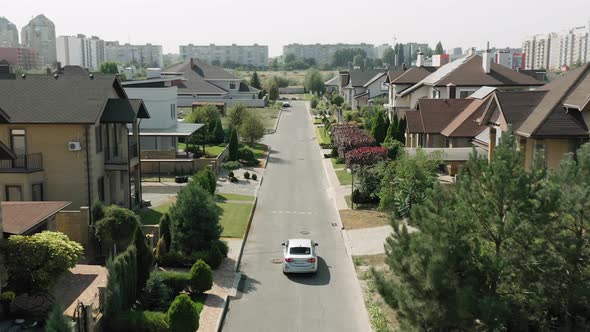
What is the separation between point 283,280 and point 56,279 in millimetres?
8942

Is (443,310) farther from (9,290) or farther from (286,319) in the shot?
(9,290)

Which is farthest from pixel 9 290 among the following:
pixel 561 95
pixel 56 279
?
pixel 561 95

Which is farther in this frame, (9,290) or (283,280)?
(283,280)

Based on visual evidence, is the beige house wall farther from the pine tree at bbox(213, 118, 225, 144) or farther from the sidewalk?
the pine tree at bbox(213, 118, 225, 144)

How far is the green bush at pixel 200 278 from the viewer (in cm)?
2239

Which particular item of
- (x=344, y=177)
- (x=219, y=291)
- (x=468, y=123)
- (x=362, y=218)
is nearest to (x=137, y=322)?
(x=219, y=291)

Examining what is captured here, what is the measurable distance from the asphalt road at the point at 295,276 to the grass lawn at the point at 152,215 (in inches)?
203

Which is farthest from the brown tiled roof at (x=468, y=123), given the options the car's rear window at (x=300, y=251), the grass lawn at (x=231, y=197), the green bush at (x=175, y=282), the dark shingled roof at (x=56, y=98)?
the green bush at (x=175, y=282)

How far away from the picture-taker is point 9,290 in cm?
1966

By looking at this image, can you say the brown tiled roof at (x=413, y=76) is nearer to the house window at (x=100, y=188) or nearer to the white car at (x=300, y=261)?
the house window at (x=100, y=188)

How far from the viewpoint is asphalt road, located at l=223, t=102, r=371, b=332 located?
2095 centimetres

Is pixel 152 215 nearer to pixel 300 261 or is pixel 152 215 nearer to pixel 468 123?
pixel 300 261

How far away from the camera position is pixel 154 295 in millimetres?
21156

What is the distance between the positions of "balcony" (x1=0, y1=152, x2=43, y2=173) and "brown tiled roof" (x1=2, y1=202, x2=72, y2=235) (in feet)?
19.2
